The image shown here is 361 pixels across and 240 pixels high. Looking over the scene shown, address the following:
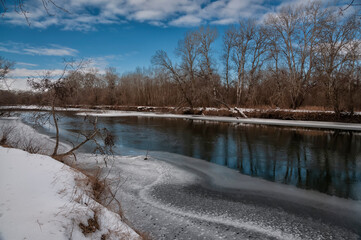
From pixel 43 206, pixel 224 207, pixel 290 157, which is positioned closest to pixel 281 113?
pixel 290 157

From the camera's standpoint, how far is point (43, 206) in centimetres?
341

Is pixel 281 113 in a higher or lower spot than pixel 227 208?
higher

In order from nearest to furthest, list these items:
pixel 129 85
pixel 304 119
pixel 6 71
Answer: pixel 6 71, pixel 304 119, pixel 129 85

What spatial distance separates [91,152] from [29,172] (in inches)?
254

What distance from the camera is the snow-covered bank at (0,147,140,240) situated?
2867 mm

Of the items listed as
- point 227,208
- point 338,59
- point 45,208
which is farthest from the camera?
point 338,59

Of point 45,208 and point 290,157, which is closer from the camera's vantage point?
point 45,208

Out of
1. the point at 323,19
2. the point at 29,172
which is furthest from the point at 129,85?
the point at 29,172

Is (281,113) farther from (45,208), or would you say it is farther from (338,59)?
(45,208)

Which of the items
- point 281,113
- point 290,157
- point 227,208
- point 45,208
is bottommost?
point 227,208

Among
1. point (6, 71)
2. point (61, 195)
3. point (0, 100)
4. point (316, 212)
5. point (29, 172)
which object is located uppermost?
point (6, 71)

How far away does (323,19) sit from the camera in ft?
85.6

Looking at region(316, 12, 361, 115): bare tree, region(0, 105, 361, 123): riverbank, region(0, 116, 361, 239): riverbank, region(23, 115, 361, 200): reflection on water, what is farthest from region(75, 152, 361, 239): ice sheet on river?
region(316, 12, 361, 115): bare tree

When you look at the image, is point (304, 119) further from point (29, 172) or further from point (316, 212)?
point (29, 172)
